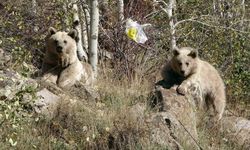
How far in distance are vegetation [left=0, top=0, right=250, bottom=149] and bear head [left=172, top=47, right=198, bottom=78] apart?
2.17 feet

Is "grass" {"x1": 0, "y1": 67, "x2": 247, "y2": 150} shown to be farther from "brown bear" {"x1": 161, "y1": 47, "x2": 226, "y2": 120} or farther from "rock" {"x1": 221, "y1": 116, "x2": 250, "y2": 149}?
"brown bear" {"x1": 161, "y1": 47, "x2": 226, "y2": 120}

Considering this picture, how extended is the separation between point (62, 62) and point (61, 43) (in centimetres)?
34

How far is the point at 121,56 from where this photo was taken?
536 inches

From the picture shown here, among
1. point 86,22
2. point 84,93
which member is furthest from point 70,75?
point 86,22

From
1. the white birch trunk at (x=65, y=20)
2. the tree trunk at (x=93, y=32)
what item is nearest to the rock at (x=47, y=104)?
the tree trunk at (x=93, y=32)

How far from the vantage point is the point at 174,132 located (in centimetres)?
720

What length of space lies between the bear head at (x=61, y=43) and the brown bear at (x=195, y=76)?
6.12 feet

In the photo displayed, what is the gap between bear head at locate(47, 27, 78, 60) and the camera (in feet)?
34.9

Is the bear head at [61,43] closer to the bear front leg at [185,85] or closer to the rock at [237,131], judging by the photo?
the bear front leg at [185,85]

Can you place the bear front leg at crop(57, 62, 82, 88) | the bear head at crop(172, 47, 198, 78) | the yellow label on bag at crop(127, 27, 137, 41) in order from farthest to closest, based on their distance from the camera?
1. the yellow label on bag at crop(127, 27, 137, 41)
2. the bear front leg at crop(57, 62, 82, 88)
3. the bear head at crop(172, 47, 198, 78)

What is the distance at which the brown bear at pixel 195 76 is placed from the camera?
9586mm

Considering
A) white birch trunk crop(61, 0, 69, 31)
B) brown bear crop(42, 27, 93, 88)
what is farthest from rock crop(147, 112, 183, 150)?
white birch trunk crop(61, 0, 69, 31)

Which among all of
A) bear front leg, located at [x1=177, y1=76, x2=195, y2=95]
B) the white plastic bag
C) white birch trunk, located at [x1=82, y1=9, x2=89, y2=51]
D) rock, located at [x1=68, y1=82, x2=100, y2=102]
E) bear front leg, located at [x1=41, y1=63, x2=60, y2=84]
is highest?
bear front leg, located at [x1=177, y1=76, x2=195, y2=95]

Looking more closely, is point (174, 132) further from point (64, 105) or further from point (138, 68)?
point (138, 68)
